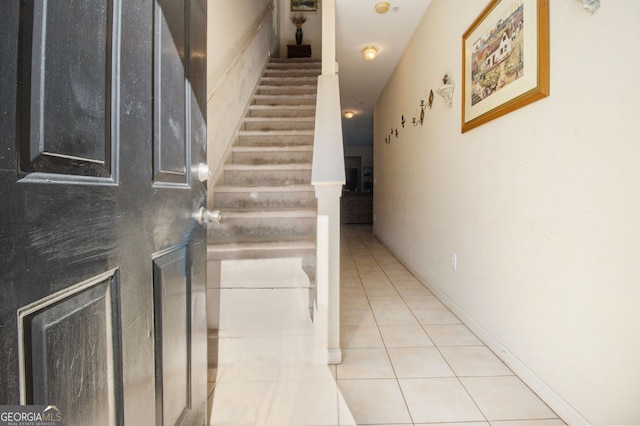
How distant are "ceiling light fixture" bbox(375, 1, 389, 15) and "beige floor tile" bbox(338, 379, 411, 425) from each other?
3.08 m

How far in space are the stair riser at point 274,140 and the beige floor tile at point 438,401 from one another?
7.72 ft

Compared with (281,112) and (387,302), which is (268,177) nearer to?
(281,112)

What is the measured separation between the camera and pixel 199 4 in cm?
96

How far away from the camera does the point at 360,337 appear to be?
1891 mm

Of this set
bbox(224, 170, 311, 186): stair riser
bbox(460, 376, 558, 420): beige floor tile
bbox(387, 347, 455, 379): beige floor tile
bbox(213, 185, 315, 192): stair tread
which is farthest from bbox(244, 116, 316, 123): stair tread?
bbox(460, 376, 558, 420): beige floor tile

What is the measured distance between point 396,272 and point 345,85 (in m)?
3.17

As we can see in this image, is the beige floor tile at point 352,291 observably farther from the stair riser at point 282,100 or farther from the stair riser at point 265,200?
the stair riser at point 282,100

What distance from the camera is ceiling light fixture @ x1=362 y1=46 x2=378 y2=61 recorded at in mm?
3436

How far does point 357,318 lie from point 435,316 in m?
0.62

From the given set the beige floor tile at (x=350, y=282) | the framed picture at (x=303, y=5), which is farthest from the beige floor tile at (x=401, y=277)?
the framed picture at (x=303, y=5)

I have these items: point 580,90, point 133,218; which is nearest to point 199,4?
point 133,218

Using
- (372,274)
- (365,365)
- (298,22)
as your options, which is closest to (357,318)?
(365,365)

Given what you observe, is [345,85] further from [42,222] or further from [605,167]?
[42,222]

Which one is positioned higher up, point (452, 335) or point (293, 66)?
point (293, 66)
